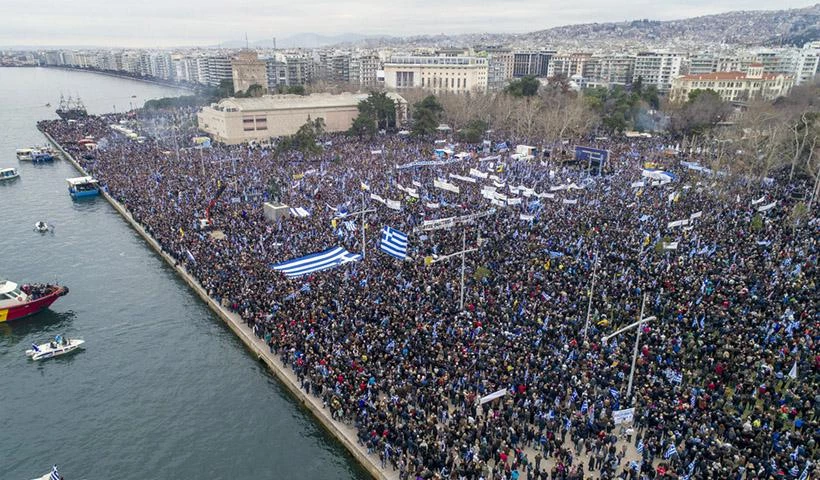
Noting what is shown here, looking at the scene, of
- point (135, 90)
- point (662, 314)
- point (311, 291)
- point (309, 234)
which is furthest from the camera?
point (135, 90)

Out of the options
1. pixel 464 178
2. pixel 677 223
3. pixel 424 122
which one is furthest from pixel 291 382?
pixel 424 122

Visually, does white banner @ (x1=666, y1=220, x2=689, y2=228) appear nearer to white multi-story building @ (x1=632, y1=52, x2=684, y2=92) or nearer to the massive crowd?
the massive crowd

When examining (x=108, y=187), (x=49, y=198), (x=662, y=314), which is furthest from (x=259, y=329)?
(x=49, y=198)

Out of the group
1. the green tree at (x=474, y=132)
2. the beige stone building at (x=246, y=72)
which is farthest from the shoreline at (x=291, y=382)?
the beige stone building at (x=246, y=72)

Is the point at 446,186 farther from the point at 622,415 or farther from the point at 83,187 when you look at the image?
the point at 83,187

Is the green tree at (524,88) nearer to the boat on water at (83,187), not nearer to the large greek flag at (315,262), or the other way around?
the boat on water at (83,187)

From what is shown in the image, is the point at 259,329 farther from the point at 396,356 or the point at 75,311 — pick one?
the point at 75,311
